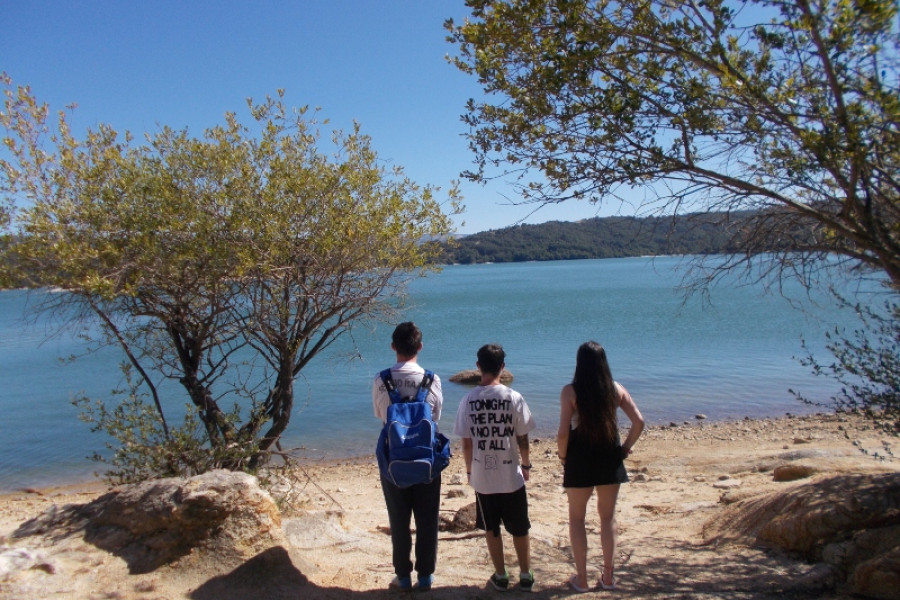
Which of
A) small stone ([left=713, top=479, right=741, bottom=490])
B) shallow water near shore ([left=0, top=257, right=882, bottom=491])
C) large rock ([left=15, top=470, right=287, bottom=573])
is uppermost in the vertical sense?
large rock ([left=15, top=470, right=287, bottom=573])

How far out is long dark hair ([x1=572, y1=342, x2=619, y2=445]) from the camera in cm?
436

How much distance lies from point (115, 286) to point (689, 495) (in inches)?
301

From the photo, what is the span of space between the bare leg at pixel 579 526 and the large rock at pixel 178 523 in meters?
2.14

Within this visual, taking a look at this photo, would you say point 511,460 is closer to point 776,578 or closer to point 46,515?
point 776,578

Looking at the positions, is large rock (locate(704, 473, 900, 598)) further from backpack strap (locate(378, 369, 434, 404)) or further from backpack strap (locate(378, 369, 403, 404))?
backpack strap (locate(378, 369, 403, 404))

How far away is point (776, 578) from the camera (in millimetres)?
4652

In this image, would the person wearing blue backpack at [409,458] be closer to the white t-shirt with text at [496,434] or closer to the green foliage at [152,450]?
the white t-shirt with text at [496,434]

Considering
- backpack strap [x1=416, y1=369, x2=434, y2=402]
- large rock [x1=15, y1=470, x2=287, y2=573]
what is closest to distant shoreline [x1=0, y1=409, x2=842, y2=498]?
large rock [x1=15, y1=470, x2=287, y2=573]

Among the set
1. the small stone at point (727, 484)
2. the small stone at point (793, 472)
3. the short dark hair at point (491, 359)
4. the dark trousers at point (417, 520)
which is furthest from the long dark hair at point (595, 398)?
the small stone at point (727, 484)

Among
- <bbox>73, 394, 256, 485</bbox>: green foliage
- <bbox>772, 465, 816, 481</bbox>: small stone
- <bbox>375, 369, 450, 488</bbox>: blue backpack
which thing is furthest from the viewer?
<bbox>772, 465, 816, 481</bbox>: small stone

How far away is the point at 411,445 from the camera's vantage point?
4133 mm

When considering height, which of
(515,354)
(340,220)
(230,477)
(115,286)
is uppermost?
(340,220)

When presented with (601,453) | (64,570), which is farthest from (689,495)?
(64,570)

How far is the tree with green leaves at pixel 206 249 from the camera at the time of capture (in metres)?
6.14
